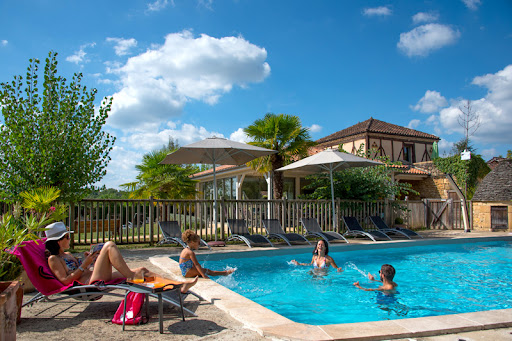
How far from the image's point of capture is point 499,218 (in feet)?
53.7

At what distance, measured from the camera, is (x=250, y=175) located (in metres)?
19.8

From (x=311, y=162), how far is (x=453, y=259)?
16.0 ft

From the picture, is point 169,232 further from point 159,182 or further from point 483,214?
point 483,214

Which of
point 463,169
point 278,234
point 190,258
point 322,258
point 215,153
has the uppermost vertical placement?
point 463,169

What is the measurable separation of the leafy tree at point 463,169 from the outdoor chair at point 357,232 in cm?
1676

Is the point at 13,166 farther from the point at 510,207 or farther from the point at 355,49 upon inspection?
the point at 510,207

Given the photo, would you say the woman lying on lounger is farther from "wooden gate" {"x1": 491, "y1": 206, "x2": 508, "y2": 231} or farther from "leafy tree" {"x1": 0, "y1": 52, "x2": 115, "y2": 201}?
"wooden gate" {"x1": 491, "y1": 206, "x2": 508, "y2": 231}

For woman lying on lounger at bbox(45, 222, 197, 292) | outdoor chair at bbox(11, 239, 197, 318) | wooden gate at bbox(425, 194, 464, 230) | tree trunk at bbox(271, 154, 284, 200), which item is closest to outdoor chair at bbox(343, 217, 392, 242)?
tree trunk at bbox(271, 154, 284, 200)

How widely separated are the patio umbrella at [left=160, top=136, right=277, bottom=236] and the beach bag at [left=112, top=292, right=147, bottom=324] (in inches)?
257

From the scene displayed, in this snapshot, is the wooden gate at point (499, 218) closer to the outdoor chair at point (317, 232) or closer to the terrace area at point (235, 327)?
the outdoor chair at point (317, 232)

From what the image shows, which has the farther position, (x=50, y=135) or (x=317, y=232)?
(x=317, y=232)

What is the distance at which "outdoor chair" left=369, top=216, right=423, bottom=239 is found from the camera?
40.6ft

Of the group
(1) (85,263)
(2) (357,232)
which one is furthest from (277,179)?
(1) (85,263)

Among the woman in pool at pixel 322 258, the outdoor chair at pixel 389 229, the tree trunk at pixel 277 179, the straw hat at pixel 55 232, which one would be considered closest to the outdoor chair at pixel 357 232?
the outdoor chair at pixel 389 229
